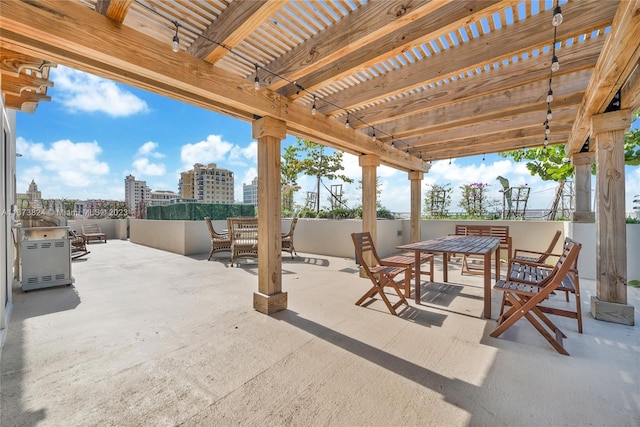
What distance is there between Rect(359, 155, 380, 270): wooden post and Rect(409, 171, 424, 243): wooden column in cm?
213

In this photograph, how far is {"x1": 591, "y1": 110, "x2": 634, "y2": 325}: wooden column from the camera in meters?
2.88

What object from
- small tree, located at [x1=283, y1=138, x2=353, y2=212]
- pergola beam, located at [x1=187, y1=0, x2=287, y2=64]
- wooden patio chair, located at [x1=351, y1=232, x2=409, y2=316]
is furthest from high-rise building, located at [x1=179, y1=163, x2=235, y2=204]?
pergola beam, located at [x1=187, y1=0, x2=287, y2=64]

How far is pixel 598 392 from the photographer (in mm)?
1762

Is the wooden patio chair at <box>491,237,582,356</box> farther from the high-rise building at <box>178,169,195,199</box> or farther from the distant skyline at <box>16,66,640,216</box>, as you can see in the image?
the high-rise building at <box>178,169,195,199</box>

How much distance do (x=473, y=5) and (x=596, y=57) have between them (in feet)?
5.10

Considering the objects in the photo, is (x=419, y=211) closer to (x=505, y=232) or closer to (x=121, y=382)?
(x=505, y=232)

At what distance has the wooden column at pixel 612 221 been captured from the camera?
2883 mm

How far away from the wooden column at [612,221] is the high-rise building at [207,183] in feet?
117

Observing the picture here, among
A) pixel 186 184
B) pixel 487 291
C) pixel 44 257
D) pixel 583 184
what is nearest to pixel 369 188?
pixel 487 291

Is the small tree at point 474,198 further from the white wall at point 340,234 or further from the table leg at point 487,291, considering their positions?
the table leg at point 487,291

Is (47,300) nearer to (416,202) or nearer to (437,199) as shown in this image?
(416,202)

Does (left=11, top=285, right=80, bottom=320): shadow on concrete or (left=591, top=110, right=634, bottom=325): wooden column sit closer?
(left=591, top=110, right=634, bottom=325): wooden column

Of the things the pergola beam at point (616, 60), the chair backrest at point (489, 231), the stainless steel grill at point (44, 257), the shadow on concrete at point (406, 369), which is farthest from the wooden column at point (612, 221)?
the stainless steel grill at point (44, 257)

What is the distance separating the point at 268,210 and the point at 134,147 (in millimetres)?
38906
